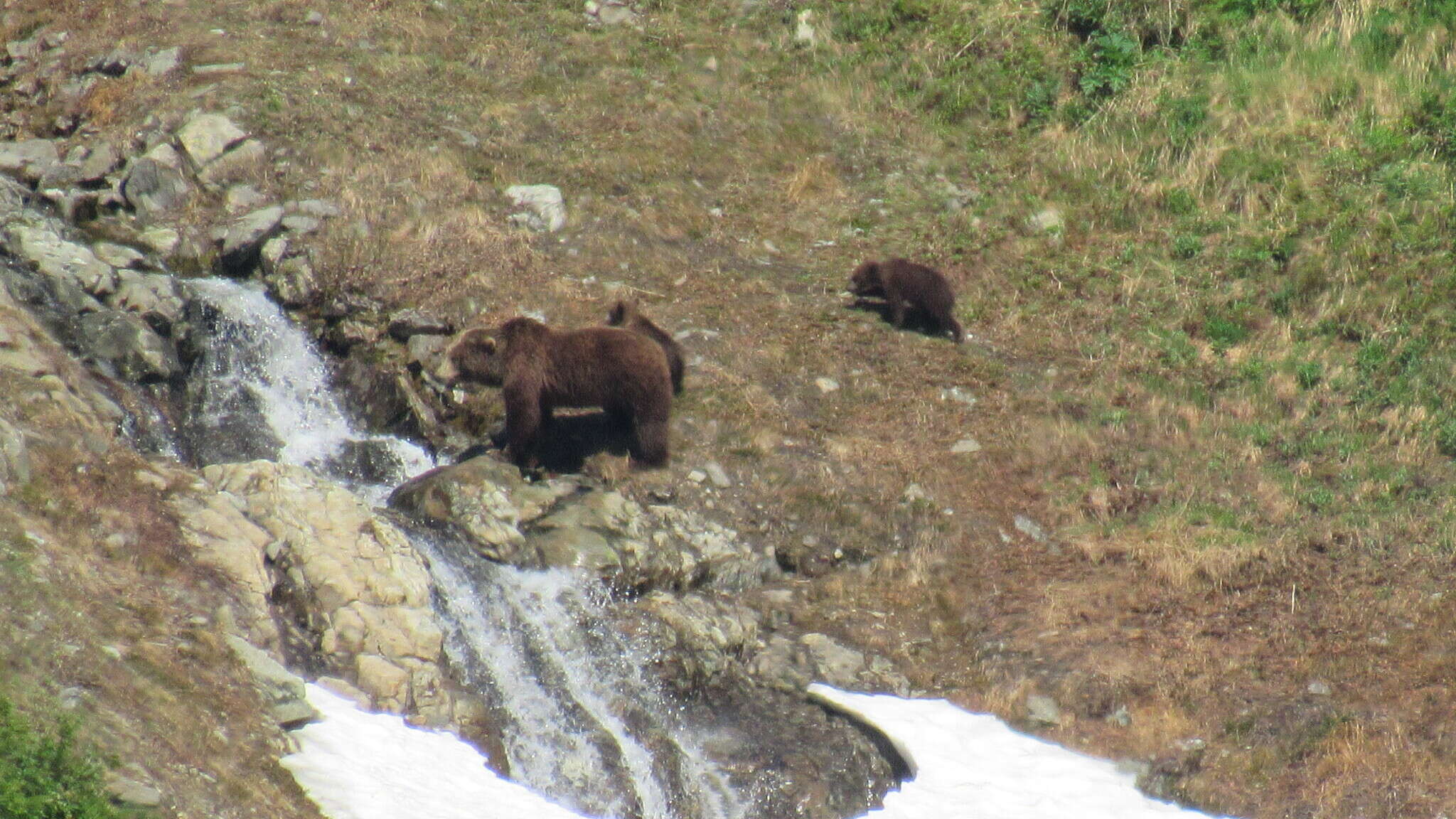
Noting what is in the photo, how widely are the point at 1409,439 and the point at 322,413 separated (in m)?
10.7

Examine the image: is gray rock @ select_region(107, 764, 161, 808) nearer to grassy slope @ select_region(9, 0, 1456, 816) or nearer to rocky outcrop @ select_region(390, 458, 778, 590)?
rocky outcrop @ select_region(390, 458, 778, 590)

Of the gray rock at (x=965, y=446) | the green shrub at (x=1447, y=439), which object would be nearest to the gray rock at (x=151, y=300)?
the gray rock at (x=965, y=446)

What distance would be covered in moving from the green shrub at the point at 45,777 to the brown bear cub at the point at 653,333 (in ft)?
24.5

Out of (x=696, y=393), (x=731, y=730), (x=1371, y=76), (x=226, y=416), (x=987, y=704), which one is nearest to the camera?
(x=731, y=730)

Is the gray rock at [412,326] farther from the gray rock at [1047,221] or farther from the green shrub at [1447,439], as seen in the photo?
the green shrub at [1447,439]

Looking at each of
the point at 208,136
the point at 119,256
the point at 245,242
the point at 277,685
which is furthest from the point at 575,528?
the point at 208,136

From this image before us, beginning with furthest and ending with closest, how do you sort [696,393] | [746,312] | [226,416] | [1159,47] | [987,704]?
[1159,47]
[746,312]
[696,393]
[226,416]
[987,704]

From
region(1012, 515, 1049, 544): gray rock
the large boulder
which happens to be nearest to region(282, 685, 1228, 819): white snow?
the large boulder

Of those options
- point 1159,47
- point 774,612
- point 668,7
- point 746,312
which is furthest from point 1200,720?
point 668,7

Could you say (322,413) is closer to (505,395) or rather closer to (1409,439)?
(505,395)

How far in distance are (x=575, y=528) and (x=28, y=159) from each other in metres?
9.24

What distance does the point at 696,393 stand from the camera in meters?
13.9

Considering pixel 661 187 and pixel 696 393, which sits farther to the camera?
pixel 661 187

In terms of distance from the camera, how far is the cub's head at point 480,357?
12.3m
